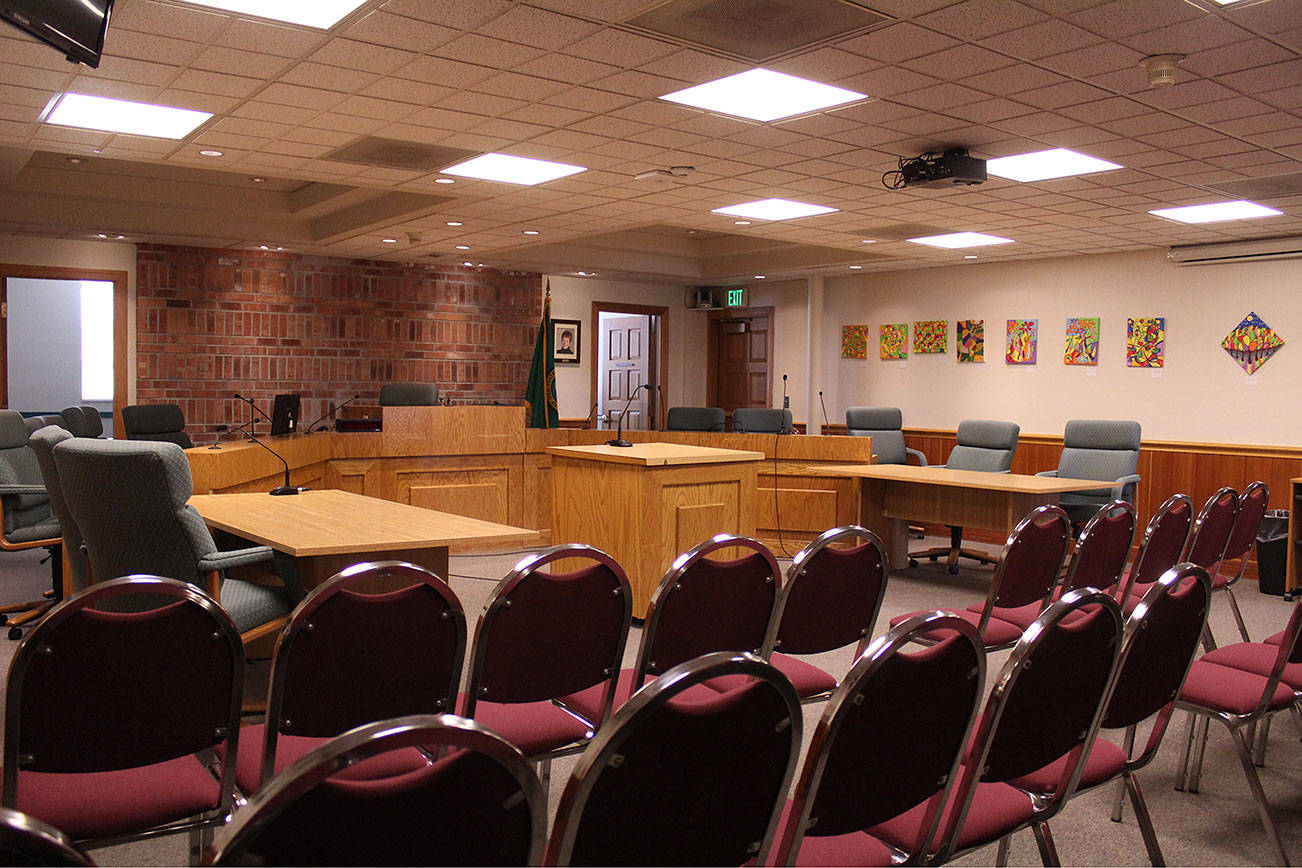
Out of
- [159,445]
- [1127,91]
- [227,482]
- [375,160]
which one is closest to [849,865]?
[159,445]

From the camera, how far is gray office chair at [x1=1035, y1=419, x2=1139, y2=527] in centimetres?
701

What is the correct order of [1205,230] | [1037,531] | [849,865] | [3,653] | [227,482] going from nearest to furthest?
1. [849,865]
2. [1037,531]
3. [3,653]
4. [227,482]
5. [1205,230]

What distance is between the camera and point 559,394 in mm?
11625

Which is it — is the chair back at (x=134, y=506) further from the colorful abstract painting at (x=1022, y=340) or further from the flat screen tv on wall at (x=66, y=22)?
the colorful abstract painting at (x=1022, y=340)

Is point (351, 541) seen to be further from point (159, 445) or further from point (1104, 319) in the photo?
point (1104, 319)

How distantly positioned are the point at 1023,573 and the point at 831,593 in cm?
107

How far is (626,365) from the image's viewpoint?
12453 millimetres

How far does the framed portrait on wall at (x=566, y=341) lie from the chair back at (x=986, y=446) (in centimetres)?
515

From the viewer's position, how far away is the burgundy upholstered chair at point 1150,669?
2.06 meters

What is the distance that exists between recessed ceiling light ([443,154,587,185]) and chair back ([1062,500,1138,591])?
11.8 feet

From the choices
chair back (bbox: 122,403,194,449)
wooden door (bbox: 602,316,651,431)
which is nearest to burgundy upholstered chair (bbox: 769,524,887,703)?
chair back (bbox: 122,403,194,449)

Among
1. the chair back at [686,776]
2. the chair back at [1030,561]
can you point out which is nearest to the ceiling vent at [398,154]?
the chair back at [1030,561]

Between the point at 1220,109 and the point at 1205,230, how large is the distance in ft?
12.1

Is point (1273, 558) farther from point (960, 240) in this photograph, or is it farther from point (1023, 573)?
point (1023, 573)
